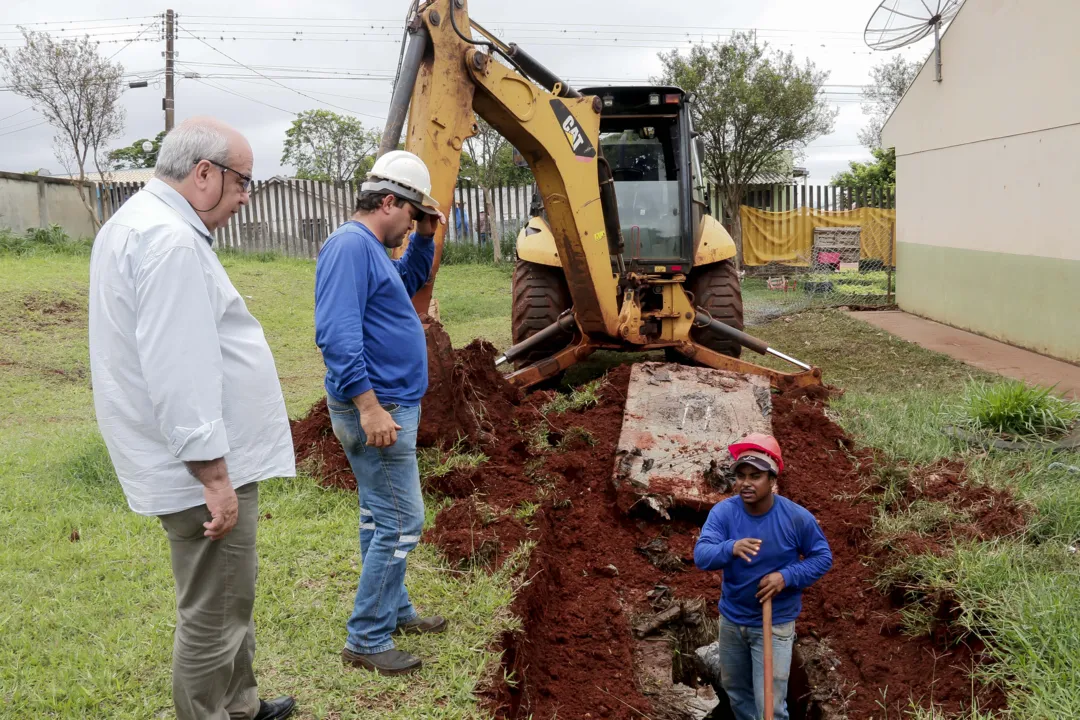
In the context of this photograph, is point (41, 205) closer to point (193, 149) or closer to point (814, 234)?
point (814, 234)

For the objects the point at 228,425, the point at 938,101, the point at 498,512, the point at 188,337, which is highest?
the point at 938,101

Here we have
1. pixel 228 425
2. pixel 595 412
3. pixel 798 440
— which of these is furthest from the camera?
pixel 595 412

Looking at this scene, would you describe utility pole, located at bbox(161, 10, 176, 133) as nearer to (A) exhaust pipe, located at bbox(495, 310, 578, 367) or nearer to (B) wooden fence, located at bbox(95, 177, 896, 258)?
(B) wooden fence, located at bbox(95, 177, 896, 258)

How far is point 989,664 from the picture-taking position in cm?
372

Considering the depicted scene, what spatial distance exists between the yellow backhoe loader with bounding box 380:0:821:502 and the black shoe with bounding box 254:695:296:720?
2192 millimetres

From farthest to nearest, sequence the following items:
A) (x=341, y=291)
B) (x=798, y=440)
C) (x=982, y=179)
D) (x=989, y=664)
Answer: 1. (x=982, y=179)
2. (x=798, y=440)
3. (x=989, y=664)
4. (x=341, y=291)

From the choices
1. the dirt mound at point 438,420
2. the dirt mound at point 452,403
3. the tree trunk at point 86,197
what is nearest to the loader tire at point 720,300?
the dirt mound at point 452,403

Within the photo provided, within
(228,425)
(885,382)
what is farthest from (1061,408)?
(228,425)

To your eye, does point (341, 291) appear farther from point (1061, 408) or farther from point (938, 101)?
point (938, 101)

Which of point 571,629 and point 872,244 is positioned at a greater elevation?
point 872,244

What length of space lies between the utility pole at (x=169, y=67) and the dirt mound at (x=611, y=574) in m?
18.2

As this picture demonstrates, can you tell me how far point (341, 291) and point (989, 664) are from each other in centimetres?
307

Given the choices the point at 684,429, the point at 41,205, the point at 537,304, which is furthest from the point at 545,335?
the point at 41,205

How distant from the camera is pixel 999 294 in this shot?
37.4 feet
